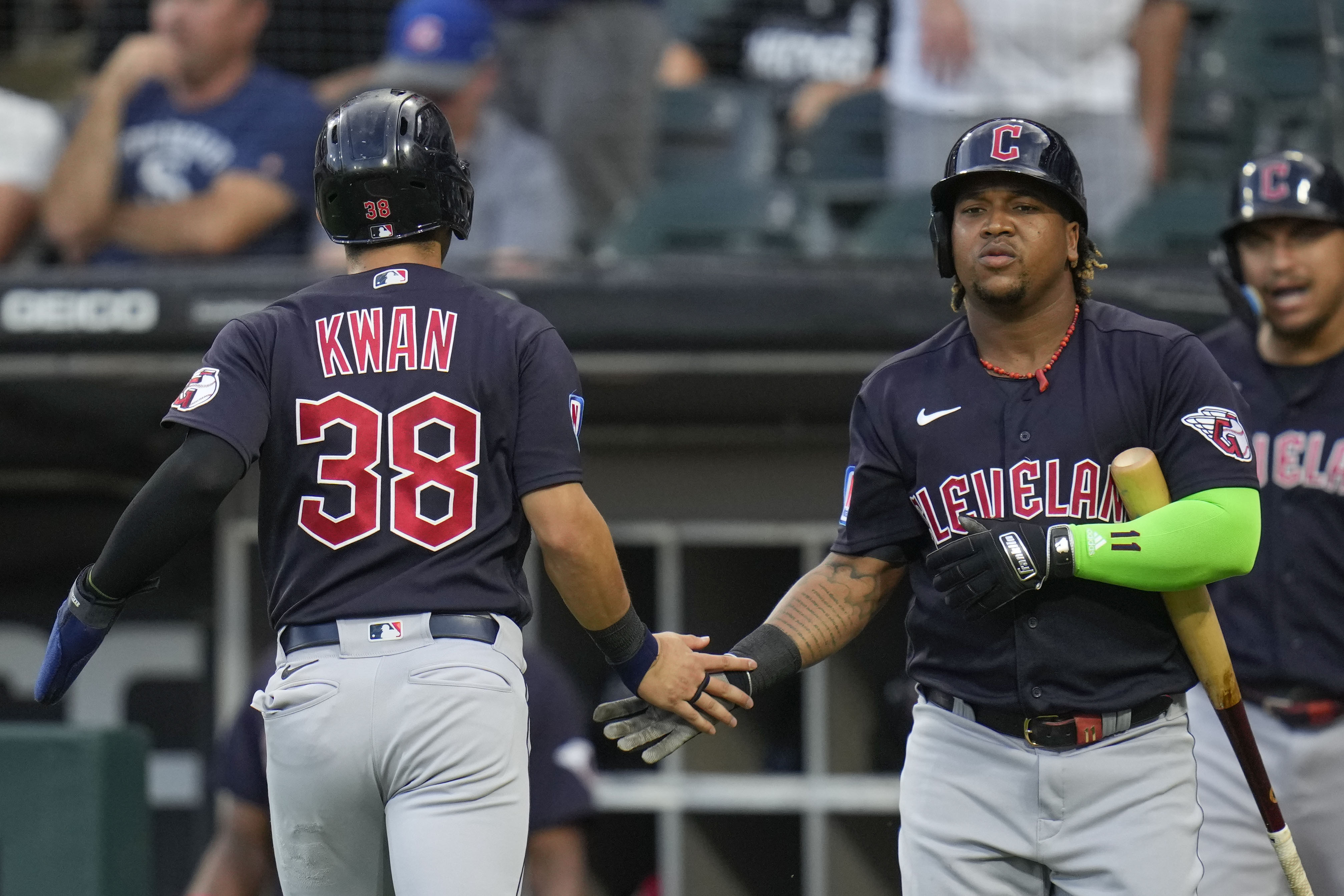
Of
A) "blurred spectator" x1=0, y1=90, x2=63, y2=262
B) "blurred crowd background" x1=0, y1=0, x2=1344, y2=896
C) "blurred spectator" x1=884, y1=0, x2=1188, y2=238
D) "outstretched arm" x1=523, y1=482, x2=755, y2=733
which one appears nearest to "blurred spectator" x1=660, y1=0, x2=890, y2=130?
"blurred crowd background" x1=0, y1=0, x2=1344, y2=896

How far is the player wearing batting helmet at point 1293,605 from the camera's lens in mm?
3613

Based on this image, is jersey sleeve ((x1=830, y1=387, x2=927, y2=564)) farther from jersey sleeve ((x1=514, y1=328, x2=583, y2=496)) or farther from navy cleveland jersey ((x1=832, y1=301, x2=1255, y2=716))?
jersey sleeve ((x1=514, y1=328, x2=583, y2=496))

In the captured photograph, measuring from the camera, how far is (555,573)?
2.90 metres

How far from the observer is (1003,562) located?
277 cm

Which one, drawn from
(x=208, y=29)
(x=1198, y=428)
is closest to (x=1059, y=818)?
(x=1198, y=428)

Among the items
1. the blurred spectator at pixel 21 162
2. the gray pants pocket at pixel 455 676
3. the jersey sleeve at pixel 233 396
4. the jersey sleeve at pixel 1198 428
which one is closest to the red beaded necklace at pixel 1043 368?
the jersey sleeve at pixel 1198 428

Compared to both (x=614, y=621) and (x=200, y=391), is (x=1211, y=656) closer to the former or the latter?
(x=614, y=621)

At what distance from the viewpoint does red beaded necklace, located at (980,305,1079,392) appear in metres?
2.95

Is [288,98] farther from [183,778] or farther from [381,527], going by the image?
[381,527]

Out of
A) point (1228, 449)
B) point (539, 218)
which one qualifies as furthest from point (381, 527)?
point (539, 218)

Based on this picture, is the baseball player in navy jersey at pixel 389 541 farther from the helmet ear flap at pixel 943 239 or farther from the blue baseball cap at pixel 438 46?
the blue baseball cap at pixel 438 46

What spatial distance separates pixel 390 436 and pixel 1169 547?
4.06ft

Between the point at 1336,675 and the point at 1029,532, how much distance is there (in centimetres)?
118

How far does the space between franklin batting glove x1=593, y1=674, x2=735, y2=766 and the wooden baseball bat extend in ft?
2.64
